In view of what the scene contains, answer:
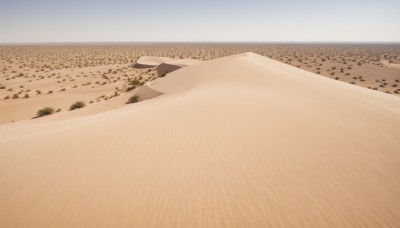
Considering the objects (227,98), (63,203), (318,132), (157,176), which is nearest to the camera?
(63,203)

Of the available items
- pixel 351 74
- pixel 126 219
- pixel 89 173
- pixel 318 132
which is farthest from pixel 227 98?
pixel 351 74

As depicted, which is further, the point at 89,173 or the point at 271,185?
the point at 89,173

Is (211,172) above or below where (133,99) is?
above

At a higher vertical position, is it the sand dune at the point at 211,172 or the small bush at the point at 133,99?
the sand dune at the point at 211,172

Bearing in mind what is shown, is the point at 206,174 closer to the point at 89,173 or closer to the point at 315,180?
the point at 315,180

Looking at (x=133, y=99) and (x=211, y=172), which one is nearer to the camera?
(x=211, y=172)

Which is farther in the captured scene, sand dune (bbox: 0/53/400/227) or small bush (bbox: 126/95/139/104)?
small bush (bbox: 126/95/139/104)

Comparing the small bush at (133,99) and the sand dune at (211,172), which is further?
the small bush at (133,99)

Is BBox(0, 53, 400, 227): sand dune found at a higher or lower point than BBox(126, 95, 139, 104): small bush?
higher
